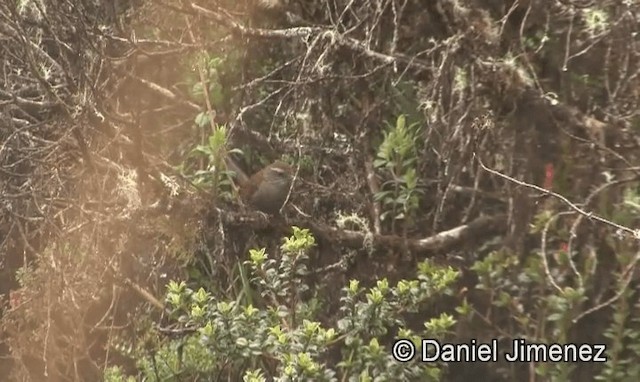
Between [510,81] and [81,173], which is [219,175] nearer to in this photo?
[81,173]

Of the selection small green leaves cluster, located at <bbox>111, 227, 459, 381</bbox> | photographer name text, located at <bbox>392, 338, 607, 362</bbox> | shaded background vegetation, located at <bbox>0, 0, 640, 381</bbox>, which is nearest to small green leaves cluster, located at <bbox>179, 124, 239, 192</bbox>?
shaded background vegetation, located at <bbox>0, 0, 640, 381</bbox>

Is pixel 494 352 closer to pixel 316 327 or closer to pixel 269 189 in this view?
pixel 316 327

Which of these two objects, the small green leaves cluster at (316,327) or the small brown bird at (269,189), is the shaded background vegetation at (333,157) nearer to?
the small brown bird at (269,189)

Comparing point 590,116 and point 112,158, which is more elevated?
point 590,116

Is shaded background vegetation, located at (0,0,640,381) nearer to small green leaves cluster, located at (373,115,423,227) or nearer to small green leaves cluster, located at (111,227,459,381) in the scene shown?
small green leaves cluster, located at (373,115,423,227)

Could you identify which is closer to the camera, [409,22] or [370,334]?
[370,334]

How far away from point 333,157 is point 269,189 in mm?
268

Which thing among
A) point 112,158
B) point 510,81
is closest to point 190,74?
point 112,158

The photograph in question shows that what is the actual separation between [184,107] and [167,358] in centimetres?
103

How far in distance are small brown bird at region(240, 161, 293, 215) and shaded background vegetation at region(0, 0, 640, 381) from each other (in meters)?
0.05

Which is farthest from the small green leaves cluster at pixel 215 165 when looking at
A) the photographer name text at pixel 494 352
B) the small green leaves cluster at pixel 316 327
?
the photographer name text at pixel 494 352

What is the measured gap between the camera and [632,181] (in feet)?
7.77

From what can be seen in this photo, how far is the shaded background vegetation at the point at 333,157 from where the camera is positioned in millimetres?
2469

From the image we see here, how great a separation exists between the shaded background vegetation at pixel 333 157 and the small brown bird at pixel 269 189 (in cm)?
5
